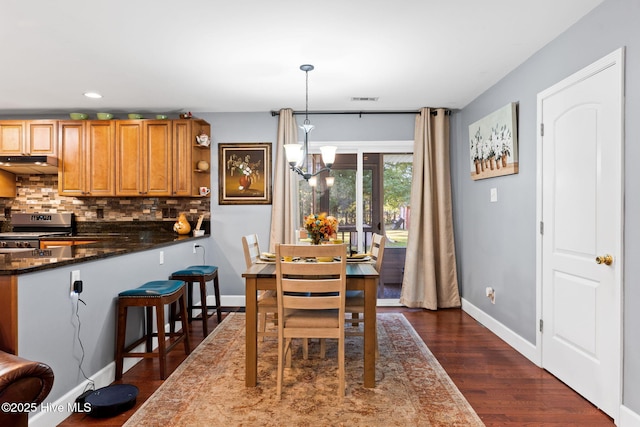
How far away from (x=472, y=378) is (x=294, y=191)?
2949 mm

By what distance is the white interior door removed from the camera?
2.30 m

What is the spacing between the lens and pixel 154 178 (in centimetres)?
483

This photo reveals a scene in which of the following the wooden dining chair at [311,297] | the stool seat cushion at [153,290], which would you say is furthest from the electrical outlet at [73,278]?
the wooden dining chair at [311,297]

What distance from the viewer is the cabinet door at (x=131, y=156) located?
15.9 feet

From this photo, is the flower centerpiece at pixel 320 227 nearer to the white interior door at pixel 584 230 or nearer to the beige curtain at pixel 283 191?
the white interior door at pixel 584 230

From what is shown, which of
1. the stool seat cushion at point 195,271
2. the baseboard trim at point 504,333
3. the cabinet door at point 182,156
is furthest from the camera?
the cabinet door at point 182,156

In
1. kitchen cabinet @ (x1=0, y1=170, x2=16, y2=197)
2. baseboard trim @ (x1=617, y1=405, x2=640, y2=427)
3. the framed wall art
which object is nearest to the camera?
baseboard trim @ (x1=617, y1=405, x2=640, y2=427)

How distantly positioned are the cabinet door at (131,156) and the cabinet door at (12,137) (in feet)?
3.82

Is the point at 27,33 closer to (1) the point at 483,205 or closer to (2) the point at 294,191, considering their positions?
(2) the point at 294,191

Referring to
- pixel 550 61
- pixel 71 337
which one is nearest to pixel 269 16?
pixel 550 61

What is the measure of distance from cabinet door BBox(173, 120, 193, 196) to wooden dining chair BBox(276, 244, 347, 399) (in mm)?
2668

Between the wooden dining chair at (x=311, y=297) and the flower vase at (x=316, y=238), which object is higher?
the flower vase at (x=316, y=238)

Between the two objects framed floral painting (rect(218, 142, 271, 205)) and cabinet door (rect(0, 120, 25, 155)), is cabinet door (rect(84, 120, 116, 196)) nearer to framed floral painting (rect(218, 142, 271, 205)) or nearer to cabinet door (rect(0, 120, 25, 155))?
cabinet door (rect(0, 120, 25, 155))

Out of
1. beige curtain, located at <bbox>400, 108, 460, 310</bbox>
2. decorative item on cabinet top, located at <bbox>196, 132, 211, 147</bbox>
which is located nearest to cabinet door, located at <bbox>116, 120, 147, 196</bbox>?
decorative item on cabinet top, located at <bbox>196, 132, 211, 147</bbox>
